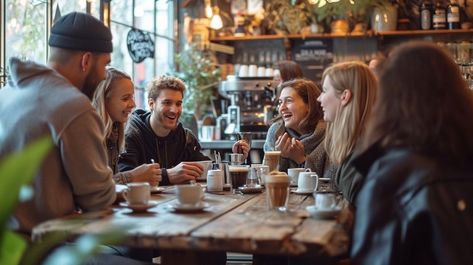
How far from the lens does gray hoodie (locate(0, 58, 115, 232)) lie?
2.39 meters

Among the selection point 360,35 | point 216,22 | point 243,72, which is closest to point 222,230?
point 243,72

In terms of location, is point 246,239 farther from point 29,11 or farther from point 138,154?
point 29,11

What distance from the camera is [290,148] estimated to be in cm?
385

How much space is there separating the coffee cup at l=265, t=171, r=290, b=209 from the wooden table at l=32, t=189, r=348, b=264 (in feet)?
0.14

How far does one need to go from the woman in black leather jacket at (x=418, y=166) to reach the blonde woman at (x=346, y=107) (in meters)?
0.79

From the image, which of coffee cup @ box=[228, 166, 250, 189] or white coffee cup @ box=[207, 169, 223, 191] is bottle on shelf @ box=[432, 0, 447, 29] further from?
white coffee cup @ box=[207, 169, 223, 191]

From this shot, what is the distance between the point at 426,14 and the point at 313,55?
1377 millimetres

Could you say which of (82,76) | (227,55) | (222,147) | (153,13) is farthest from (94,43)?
(227,55)

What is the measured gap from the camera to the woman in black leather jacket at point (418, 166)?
1972 millimetres

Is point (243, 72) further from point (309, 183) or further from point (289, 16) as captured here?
point (309, 183)

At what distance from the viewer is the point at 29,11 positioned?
485 cm

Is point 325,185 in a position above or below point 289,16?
below

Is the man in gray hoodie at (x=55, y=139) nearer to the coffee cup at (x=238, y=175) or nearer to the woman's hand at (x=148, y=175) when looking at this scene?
the woman's hand at (x=148, y=175)

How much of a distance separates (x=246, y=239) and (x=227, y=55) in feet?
23.2
